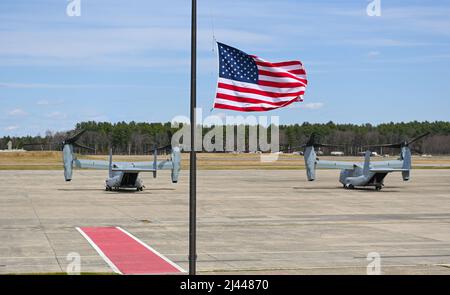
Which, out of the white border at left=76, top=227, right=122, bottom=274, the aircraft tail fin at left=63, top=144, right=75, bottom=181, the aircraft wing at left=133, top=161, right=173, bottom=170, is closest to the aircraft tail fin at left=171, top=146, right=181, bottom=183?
the aircraft wing at left=133, top=161, right=173, bottom=170

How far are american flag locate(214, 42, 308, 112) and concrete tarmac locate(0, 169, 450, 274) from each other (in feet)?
20.8

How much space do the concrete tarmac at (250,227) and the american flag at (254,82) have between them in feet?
20.8

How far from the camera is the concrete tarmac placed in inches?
976

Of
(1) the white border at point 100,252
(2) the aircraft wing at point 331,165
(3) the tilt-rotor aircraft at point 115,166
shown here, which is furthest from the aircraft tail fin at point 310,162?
(1) the white border at point 100,252

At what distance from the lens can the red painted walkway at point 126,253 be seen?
23312mm

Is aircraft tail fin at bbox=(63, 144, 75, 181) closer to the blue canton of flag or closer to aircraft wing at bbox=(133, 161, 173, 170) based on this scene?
aircraft wing at bbox=(133, 161, 173, 170)

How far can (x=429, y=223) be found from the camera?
37969 millimetres

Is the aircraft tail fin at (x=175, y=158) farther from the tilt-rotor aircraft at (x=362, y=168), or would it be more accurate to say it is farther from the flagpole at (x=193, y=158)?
the flagpole at (x=193, y=158)

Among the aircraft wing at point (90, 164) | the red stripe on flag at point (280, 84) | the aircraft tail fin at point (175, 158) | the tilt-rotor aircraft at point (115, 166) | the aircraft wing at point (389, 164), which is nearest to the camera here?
the red stripe on flag at point (280, 84)

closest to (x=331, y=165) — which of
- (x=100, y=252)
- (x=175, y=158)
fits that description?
(x=175, y=158)

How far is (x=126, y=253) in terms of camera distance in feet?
87.7

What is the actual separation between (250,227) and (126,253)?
415 inches
